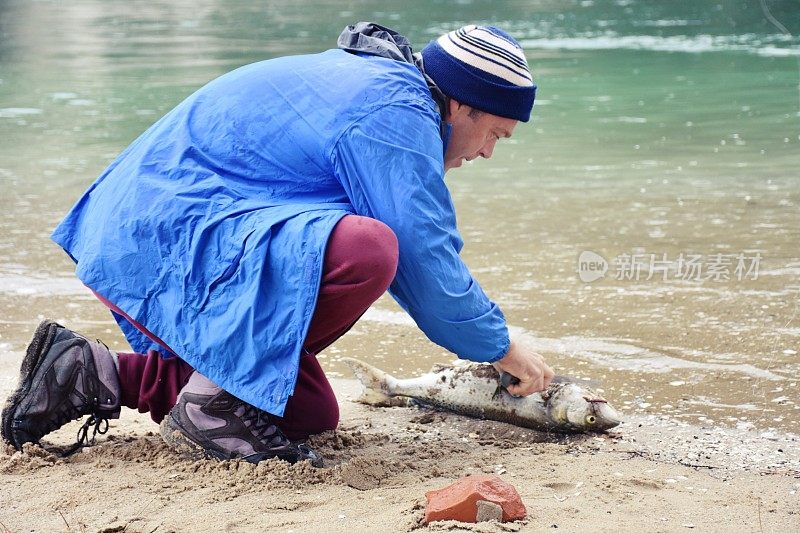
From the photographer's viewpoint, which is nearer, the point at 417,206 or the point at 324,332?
the point at 417,206

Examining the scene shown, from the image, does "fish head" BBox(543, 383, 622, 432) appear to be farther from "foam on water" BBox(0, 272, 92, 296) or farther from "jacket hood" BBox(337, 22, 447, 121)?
"foam on water" BBox(0, 272, 92, 296)

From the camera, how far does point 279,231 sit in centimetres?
293

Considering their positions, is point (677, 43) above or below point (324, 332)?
below

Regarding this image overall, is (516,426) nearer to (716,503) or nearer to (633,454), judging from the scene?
(633,454)

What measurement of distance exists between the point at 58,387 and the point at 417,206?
130 centimetres

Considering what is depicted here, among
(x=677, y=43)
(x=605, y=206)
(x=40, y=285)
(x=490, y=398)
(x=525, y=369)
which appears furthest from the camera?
(x=677, y=43)

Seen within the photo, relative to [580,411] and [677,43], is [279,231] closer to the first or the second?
[580,411]

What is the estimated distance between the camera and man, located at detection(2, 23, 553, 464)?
2920mm

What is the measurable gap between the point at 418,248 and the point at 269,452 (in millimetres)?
794

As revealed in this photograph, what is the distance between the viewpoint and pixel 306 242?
9.54 ft

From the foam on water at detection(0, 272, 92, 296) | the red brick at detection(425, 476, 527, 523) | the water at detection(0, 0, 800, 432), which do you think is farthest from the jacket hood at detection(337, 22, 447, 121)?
the foam on water at detection(0, 272, 92, 296)

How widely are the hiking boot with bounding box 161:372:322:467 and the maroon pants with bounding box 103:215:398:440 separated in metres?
0.17

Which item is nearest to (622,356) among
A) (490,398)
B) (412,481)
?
(490,398)

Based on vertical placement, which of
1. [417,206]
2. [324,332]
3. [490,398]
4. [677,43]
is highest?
[417,206]
